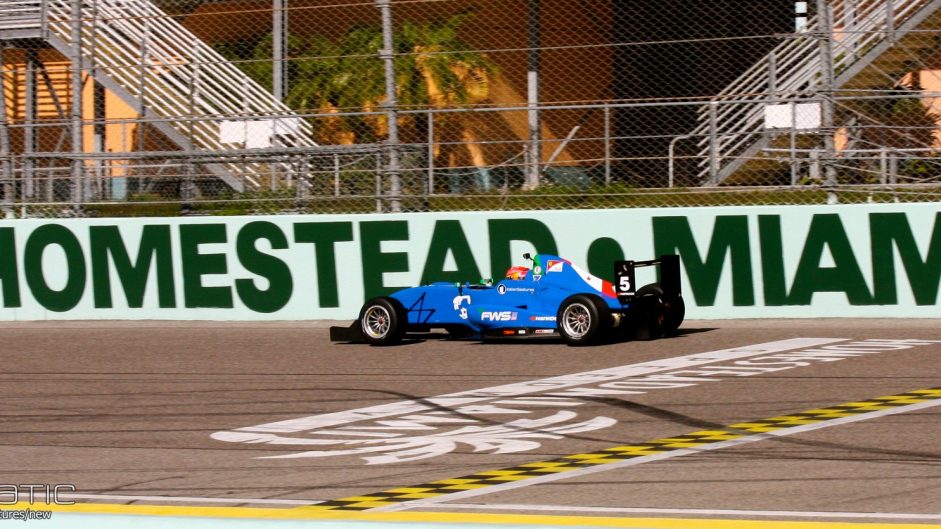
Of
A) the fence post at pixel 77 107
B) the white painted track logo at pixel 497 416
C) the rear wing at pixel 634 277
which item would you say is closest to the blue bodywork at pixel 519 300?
the rear wing at pixel 634 277

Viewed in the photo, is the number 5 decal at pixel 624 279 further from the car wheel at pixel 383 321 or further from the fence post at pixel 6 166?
the fence post at pixel 6 166

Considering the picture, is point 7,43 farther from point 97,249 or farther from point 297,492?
point 297,492

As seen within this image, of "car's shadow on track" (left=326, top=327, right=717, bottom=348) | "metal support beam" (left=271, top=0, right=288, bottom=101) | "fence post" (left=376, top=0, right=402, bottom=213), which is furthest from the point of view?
"metal support beam" (left=271, top=0, right=288, bottom=101)

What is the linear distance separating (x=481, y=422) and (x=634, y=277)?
3.94 meters

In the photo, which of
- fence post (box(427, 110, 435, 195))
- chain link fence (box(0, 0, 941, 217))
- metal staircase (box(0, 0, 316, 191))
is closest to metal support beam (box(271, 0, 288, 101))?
chain link fence (box(0, 0, 941, 217))

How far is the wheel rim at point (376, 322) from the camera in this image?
11484 mm

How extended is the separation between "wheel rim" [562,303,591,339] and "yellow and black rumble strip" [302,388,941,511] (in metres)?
3.16

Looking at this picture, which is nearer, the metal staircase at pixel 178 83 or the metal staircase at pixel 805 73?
the metal staircase at pixel 805 73

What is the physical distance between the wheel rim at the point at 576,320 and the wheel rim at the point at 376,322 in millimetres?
1535

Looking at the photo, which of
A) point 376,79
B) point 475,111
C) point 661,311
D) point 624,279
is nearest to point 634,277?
point 624,279

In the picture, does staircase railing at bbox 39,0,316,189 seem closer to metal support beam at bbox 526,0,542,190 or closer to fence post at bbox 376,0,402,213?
fence post at bbox 376,0,402,213

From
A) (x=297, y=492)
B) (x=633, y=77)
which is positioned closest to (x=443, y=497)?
(x=297, y=492)

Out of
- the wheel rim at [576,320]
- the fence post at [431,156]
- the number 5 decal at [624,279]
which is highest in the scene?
the fence post at [431,156]

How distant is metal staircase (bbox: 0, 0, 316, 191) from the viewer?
47.6ft
